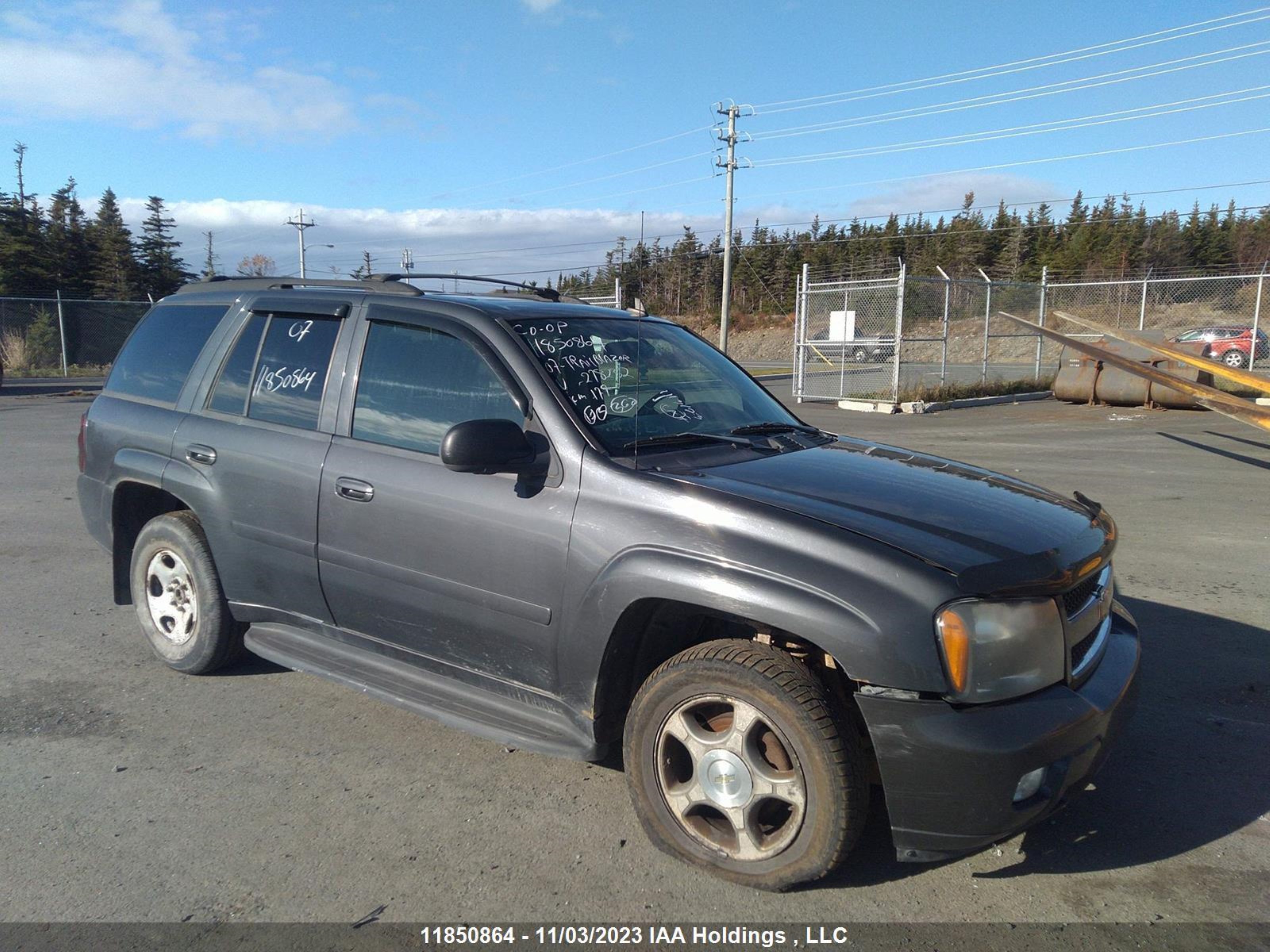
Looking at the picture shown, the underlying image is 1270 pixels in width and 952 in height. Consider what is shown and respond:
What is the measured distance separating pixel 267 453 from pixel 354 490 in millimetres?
633

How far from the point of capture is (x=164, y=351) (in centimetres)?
495

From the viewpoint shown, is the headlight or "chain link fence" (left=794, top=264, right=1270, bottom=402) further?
"chain link fence" (left=794, top=264, right=1270, bottom=402)

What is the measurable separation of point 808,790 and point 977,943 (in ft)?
2.05

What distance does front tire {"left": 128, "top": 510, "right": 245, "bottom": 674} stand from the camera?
4.45 m

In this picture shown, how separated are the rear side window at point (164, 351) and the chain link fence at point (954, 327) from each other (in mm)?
15174

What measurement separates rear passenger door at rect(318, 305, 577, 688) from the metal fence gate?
15.5 metres

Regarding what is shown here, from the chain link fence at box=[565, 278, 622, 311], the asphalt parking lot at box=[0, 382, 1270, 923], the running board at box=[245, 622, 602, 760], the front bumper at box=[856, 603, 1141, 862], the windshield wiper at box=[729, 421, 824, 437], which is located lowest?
the asphalt parking lot at box=[0, 382, 1270, 923]

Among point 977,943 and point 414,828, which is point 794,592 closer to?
point 977,943

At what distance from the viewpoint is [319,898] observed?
2881 millimetres

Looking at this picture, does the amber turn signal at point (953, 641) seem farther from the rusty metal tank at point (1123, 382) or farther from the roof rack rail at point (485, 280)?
the rusty metal tank at point (1123, 382)

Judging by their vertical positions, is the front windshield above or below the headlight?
above

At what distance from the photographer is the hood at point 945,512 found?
278cm

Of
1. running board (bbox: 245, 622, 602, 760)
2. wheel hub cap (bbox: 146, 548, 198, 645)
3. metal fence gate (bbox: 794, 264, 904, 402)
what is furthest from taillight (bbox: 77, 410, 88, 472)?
metal fence gate (bbox: 794, 264, 904, 402)

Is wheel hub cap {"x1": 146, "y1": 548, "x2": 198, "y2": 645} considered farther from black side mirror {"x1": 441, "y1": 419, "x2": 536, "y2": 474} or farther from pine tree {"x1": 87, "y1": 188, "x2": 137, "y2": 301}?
pine tree {"x1": 87, "y1": 188, "x2": 137, "y2": 301}
